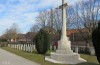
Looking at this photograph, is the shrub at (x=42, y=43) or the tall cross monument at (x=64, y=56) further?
the shrub at (x=42, y=43)

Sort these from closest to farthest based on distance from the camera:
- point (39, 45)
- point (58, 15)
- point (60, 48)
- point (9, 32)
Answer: point (60, 48) → point (39, 45) → point (58, 15) → point (9, 32)

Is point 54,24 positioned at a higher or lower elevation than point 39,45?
higher

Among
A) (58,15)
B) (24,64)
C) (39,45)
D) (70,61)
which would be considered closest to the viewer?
(24,64)

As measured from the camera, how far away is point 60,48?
20734 millimetres

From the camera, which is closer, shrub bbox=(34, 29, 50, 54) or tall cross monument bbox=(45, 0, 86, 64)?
tall cross monument bbox=(45, 0, 86, 64)

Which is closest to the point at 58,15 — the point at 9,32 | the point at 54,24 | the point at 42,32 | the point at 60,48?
Result: the point at 54,24

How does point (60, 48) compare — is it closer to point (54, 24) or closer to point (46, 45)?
point (46, 45)

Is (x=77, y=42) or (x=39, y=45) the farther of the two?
(x=77, y=42)

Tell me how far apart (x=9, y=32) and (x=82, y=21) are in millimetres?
67166

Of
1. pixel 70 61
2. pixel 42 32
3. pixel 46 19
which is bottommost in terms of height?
pixel 70 61

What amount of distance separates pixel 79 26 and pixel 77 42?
1304cm

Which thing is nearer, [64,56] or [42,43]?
[64,56]

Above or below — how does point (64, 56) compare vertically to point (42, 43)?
below

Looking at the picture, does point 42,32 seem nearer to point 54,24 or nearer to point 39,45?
point 39,45
